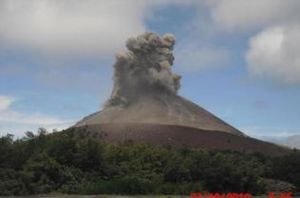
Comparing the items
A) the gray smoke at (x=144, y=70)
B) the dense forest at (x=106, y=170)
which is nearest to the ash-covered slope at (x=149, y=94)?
the gray smoke at (x=144, y=70)

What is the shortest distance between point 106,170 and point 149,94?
292 ft

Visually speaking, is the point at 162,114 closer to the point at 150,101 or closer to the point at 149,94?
the point at 150,101

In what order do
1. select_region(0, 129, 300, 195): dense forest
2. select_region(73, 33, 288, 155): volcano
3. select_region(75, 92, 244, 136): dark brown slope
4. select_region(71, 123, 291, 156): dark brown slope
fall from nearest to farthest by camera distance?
select_region(0, 129, 300, 195): dense forest
select_region(71, 123, 291, 156): dark brown slope
select_region(73, 33, 288, 155): volcano
select_region(75, 92, 244, 136): dark brown slope

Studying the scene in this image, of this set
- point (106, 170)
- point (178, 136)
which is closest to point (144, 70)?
point (178, 136)

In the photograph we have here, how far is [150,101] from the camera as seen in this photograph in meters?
132

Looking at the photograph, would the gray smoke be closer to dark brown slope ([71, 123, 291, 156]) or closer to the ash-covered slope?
the ash-covered slope

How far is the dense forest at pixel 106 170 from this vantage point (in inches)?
1581

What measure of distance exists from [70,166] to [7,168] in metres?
4.60

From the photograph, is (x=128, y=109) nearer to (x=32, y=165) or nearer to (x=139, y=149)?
(x=139, y=149)

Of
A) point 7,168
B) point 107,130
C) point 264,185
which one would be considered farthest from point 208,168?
point 107,130

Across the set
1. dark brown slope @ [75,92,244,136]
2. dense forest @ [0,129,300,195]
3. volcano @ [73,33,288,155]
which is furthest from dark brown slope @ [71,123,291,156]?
dense forest @ [0,129,300,195]

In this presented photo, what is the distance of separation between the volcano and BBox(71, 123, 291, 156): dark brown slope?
219 mm

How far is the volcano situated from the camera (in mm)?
116500

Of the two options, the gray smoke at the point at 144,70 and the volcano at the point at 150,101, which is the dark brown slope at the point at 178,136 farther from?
the gray smoke at the point at 144,70
